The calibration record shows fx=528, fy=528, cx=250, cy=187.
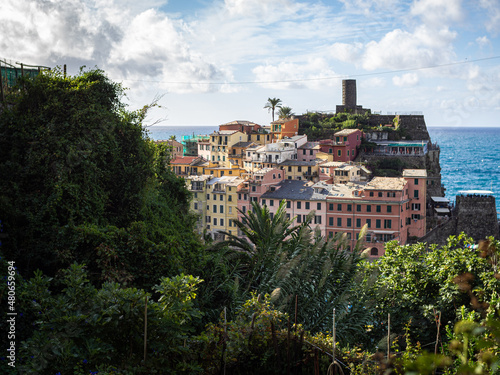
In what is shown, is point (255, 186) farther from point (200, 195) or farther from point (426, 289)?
point (426, 289)

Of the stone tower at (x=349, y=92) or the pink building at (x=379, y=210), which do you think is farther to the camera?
the stone tower at (x=349, y=92)

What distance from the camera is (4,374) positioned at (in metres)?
5.49

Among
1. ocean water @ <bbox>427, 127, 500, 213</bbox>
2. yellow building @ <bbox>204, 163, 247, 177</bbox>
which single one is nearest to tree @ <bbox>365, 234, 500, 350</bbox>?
yellow building @ <bbox>204, 163, 247, 177</bbox>

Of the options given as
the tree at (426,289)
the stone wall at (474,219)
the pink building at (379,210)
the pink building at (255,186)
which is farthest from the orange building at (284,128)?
the tree at (426,289)

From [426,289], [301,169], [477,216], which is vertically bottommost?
[477,216]

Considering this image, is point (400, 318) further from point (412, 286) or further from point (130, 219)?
point (130, 219)

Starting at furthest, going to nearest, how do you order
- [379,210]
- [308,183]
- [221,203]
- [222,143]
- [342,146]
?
[222,143] → [342,146] → [221,203] → [308,183] → [379,210]

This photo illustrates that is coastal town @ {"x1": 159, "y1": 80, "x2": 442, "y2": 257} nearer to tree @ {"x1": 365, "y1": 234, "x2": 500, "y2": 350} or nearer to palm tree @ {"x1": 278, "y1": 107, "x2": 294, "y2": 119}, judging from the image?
palm tree @ {"x1": 278, "y1": 107, "x2": 294, "y2": 119}

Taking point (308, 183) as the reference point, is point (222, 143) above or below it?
above

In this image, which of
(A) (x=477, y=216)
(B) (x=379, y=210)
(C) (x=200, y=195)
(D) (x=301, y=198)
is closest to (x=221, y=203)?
(C) (x=200, y=195)

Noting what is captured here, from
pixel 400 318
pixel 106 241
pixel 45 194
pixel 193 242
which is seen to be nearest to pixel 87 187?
pixel 45 194

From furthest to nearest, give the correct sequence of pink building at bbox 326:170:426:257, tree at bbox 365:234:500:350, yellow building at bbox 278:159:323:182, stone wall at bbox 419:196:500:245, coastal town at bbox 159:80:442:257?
yellow building at bbox 278:159:323:182
stone wall at bbox 419:196:500:245
coastal town at bbox 159:80:442:257
pink building at bbox 326:170:426:257
tree at bbox 365:234:500:350

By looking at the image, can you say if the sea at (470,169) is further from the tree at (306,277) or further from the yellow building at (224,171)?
the tree at (306,277)

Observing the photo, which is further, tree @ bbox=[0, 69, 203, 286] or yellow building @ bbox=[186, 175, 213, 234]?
yellow building @ bbox=[186, 175, 213, 234]
